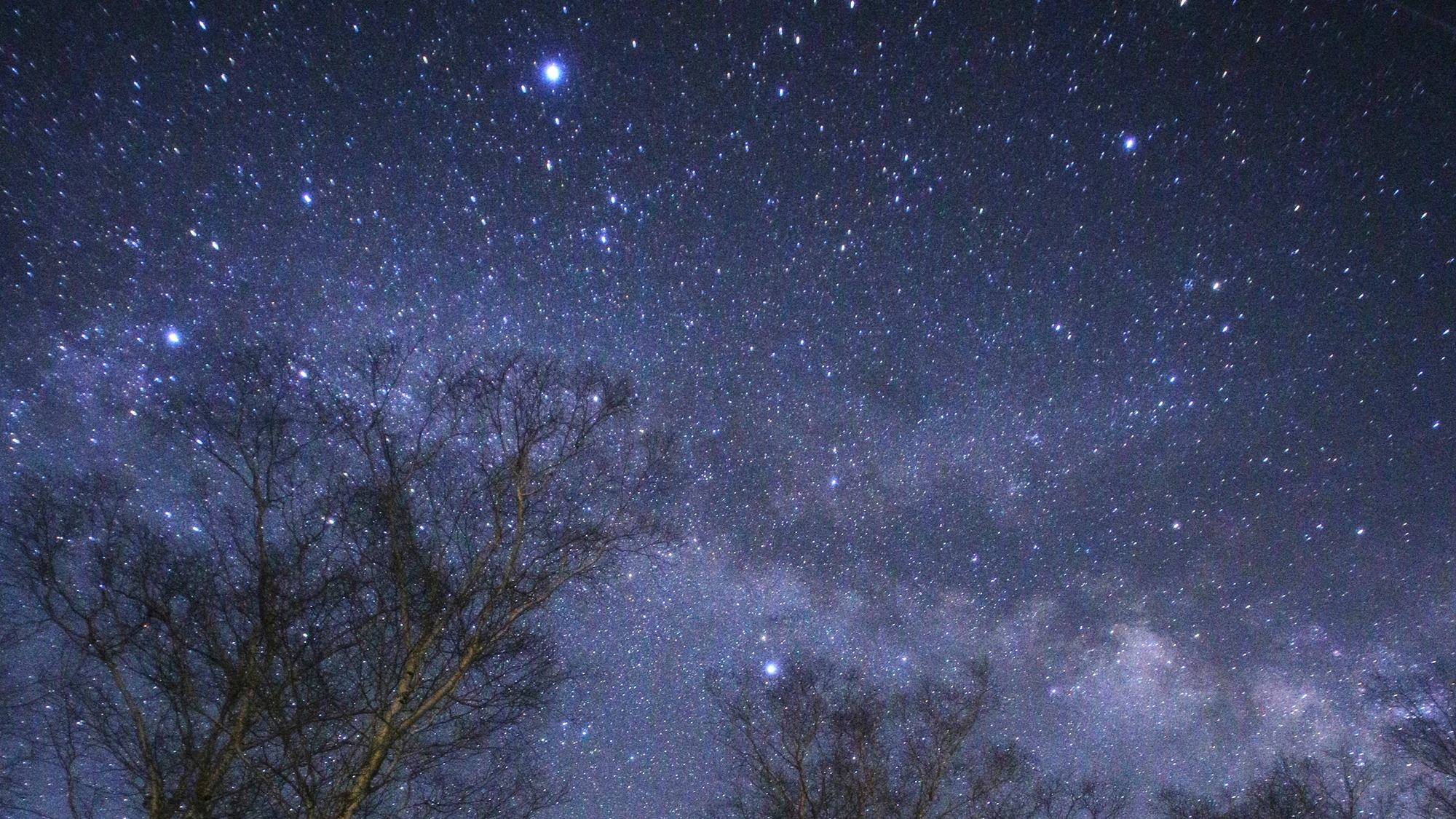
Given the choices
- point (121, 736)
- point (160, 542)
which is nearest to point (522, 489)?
point (160, 542)

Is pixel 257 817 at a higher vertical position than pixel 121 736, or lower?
lower

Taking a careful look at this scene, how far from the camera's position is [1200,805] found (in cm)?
2002

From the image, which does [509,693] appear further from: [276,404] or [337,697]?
[276,404]

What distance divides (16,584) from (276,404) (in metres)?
3.35

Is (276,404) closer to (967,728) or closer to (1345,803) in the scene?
(967,728)

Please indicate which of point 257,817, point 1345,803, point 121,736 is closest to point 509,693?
point 257,817

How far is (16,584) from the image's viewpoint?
6.99m

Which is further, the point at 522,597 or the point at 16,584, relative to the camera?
the point at 522,597

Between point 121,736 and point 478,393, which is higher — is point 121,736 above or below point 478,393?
below

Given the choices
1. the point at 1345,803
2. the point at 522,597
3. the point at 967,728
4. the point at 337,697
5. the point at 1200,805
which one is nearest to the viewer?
the point at 337,697

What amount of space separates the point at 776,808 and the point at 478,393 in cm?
1115

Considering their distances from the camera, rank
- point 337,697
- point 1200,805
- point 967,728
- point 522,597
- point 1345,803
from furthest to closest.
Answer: point 1200,805 → point 1345,803 → point 967,728 → point 522,597 → point 337,697

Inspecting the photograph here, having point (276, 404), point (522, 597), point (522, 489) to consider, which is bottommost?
point (522, 597)

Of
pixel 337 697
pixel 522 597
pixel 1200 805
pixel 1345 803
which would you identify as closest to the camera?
pixel 337 697
